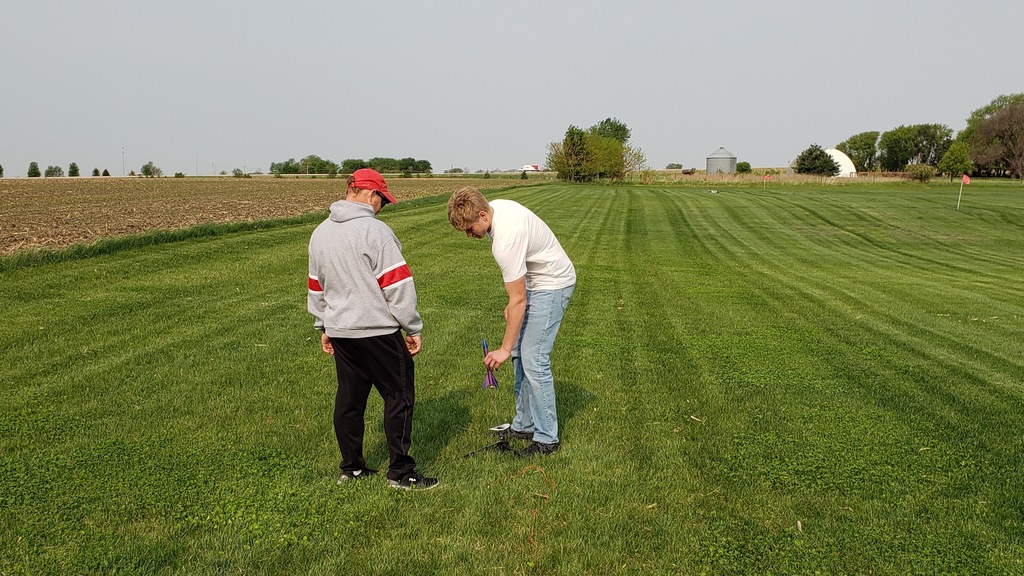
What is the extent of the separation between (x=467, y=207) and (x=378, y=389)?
128cm

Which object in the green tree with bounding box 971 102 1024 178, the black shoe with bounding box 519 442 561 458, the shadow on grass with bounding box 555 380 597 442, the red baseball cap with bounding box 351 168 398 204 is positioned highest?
the green tree with bounding box 971 102 1024 178

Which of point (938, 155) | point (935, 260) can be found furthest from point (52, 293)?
point (938, 155)

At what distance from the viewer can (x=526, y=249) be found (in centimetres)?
436

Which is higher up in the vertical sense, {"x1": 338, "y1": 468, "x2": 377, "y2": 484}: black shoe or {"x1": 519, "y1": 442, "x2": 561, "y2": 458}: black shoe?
{"x1": 338, "y1": 468, "x2": 377, "y2": 484}: black shoe

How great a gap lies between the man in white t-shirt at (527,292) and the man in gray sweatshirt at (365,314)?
0.56m

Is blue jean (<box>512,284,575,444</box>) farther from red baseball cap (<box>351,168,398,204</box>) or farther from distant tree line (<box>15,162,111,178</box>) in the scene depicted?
distant tree line (<box>15,162,111,178</box>)

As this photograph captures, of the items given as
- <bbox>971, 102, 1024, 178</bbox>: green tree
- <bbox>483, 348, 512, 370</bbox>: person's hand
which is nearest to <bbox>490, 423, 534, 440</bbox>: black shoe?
<bbox>483, 348, 512, 370</bbox>: person's hand

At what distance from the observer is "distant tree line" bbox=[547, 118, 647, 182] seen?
3054 inches

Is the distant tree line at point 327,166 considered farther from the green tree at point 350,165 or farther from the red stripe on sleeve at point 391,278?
the red stripe on sleeve at point 391,278

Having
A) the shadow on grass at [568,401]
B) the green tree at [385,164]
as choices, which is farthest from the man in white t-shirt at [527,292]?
the green tree at [385,164]

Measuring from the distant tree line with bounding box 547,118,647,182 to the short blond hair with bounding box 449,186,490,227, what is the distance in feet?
245

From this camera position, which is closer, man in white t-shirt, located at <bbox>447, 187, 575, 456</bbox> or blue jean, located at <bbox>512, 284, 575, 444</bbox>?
man in white t-shirt, located at <bbox>447, 187, 575, 456</bbox>

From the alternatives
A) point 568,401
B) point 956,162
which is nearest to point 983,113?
point 956,162

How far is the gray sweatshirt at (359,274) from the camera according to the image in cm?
391
